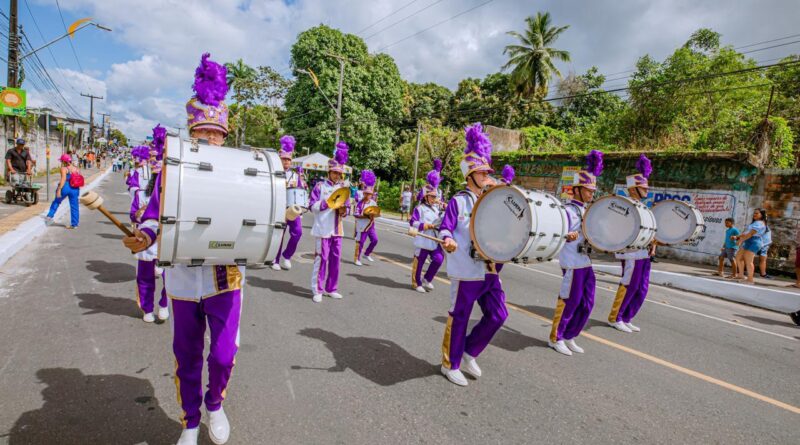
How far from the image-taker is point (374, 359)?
4141 millimetres

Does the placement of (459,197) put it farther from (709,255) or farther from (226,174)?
(709,255)

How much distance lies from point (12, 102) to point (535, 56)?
1295 inches

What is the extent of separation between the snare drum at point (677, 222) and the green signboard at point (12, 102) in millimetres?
18829

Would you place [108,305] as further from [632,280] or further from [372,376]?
[632,280]

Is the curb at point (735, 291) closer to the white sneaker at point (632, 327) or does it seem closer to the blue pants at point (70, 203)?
the white sneaker at point (632, 327)

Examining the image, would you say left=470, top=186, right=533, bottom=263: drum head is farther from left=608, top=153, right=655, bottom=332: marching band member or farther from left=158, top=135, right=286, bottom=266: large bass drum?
left=608, top=153, right=655, bottom=332: marching band member

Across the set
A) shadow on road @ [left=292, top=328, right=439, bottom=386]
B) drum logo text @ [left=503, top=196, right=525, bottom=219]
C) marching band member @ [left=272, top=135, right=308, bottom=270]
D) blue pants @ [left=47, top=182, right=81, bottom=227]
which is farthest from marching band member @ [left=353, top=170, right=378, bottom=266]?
blue pants @ [left=47, top=182, right=81, bottom=227]

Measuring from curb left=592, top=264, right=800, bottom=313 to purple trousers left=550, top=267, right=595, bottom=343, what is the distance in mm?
6747

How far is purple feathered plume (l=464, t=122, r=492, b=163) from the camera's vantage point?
3.81m

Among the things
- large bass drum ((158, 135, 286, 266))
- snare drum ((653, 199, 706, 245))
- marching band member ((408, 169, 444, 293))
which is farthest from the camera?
marching band member ((408, 169, 444, 293))

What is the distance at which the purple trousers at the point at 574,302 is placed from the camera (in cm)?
472

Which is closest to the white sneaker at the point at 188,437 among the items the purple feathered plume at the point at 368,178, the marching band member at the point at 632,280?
the marching band member at the point at 632,280

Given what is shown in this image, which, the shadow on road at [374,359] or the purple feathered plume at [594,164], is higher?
the purple feathered plume at [594,164]

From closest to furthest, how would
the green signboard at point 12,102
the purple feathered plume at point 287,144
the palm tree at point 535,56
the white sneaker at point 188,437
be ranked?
the white sneaker at point 188,437 → the purple feathered plume at point 287,144 → the green signboard at point 12,102 → the palm tree at point 535,56
